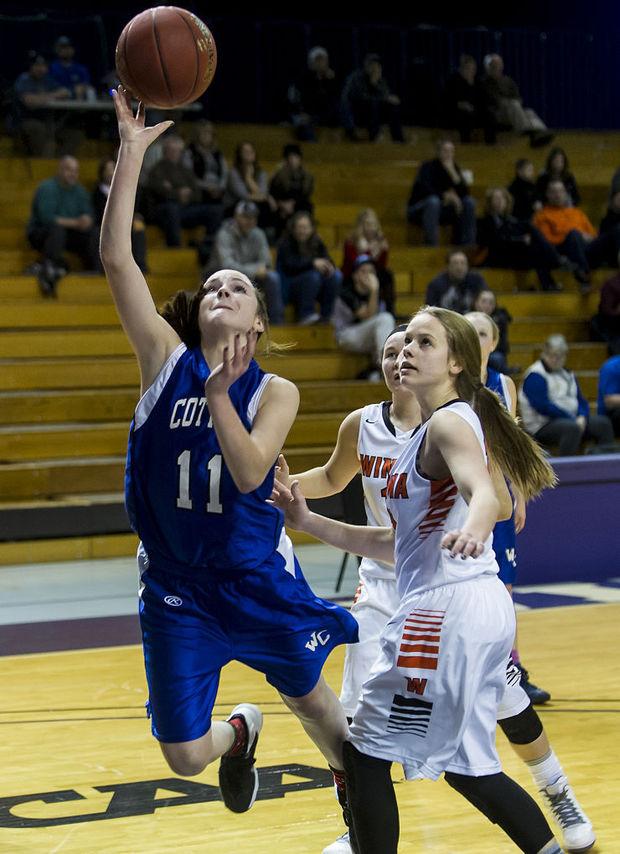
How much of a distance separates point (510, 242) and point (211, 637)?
10615 mm

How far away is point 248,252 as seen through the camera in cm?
1177

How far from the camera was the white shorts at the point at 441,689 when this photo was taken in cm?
309

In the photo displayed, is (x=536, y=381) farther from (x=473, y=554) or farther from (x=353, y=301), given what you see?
(x=473, y=554)

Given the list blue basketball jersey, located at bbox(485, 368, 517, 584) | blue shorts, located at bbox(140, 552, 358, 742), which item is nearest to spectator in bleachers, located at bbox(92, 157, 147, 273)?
blue basketball jersey, located at bbox(485, 368, 517, 584)

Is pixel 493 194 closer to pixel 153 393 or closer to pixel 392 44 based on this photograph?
pixel 392 44

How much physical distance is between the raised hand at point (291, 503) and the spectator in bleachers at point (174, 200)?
907 cm

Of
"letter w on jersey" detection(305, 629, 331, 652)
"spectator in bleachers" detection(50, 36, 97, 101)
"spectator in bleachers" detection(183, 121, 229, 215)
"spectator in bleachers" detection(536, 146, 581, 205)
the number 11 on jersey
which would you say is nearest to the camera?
the number 11 on jersey

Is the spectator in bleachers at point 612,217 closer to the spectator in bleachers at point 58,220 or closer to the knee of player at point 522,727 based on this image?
the spectator in bleachers at point 58,220

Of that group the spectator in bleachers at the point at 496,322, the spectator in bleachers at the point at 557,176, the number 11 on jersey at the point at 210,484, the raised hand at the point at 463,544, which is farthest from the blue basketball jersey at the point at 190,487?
the spectator in bleachers at the point at 557,176

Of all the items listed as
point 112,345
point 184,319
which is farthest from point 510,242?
point 184,319

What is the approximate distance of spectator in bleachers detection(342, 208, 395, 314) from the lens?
11.9 m

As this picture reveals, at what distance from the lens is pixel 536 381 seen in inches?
405

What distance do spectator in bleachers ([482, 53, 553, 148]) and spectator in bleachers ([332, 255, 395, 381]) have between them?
4.84 metres

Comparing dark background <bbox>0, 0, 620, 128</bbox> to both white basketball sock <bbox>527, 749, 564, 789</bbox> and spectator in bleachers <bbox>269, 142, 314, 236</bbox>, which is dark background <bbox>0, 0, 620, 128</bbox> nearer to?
spectator in bleachers <bbox>269, 142, 314, 236</bbox>
